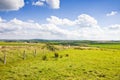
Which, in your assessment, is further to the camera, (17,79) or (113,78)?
(113,78)

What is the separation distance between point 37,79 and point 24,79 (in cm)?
123

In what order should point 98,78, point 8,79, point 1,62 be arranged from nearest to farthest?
point 8,79
point 98,78
point 1,62

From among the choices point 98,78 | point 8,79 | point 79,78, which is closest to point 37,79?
point 8,79

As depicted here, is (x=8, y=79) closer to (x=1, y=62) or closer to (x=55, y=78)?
(x=55, y=78)

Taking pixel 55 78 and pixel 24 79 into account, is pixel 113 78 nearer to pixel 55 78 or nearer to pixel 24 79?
pixel 55 78

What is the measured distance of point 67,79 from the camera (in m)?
17.8

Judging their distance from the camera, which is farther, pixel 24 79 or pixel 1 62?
pixel 1 62

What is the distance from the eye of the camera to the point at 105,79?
18203 mm

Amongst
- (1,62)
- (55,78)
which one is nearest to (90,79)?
(55,78)

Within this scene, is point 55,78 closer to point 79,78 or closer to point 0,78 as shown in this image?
point 79,78

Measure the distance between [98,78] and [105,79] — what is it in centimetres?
69

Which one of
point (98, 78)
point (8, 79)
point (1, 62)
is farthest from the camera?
point (1, 62)

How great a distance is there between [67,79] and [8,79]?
5540 mm

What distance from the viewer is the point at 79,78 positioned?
18.2 metres
